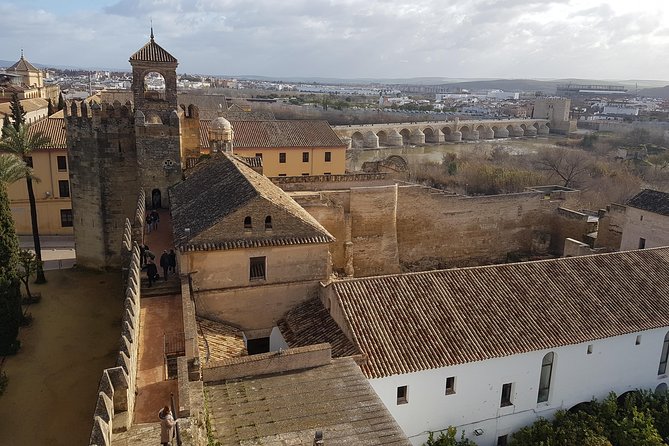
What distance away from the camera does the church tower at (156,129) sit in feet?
69.7

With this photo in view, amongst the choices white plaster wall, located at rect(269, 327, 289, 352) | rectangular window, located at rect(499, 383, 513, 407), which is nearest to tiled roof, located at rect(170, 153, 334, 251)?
white plaster wall, located at rect(269, 327, 289, 352)

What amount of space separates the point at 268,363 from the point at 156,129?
1254cm

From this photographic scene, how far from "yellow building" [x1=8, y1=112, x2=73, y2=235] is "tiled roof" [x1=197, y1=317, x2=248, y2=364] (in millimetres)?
19832

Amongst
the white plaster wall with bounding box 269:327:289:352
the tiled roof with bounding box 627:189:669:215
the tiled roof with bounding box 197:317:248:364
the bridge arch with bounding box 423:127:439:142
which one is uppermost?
the tiled roof with bounding box 627:189:669:215

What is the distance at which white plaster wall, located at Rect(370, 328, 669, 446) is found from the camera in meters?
13.2

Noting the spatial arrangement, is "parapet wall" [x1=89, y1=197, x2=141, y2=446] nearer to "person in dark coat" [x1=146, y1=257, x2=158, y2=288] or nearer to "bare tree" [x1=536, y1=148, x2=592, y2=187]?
"person in dark coat" [x1=146, y1=257, x2=158, y2=288]

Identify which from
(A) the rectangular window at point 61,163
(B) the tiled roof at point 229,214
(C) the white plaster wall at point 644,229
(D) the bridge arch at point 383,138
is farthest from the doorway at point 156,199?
(D) the bridge arch at point 383,138

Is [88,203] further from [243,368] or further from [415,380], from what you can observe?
[415,380]

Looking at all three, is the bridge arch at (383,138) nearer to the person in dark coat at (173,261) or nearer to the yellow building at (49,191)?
the yellow building at (49,191)

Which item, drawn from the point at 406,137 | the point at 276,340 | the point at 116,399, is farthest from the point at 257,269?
the point at 406,137

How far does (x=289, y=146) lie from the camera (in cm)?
3431

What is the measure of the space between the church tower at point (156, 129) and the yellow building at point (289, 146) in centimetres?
1042

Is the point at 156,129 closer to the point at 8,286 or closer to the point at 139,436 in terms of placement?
the point at 8,286

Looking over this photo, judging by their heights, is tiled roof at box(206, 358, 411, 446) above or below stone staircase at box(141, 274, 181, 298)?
below
